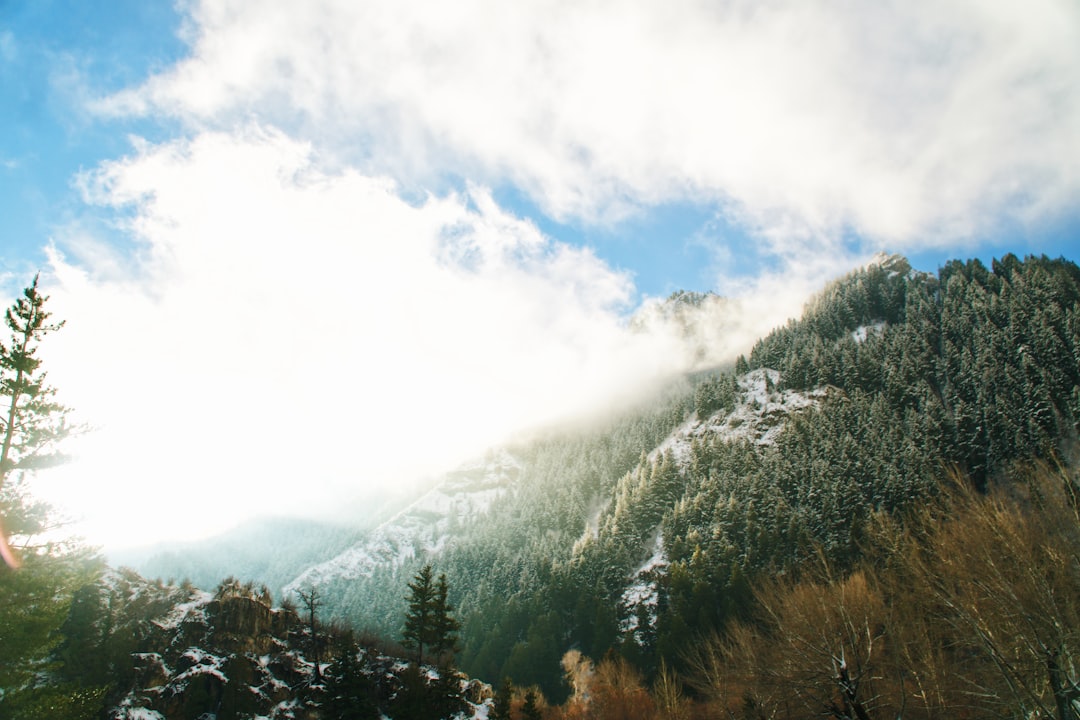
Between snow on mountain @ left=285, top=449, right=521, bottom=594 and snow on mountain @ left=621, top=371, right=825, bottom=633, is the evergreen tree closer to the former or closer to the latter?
snow on mountain @ left=621, top=371, right=825, bottom=633

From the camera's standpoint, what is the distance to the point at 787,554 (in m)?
60.8

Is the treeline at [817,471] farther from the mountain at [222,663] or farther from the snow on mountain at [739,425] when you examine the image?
the mountain at [222,663]

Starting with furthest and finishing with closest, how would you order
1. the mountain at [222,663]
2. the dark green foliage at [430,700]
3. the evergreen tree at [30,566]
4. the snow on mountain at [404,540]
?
the snow on mountain at [404,540] < the mountain at [222,663] < the dark green foliage at [430,700] < the evergreen tree at [30,566]

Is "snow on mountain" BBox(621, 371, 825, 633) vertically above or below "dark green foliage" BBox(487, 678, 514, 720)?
above

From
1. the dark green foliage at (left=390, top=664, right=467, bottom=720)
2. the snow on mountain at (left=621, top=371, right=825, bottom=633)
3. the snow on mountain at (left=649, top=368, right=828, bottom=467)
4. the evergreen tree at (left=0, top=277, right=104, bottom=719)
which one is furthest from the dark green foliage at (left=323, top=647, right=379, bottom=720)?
the snow on mountain at (left=649, top=368, right=828, bottom=467)

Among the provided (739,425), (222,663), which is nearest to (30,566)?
(222,663)

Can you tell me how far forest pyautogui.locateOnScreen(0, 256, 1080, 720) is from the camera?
15906 millimetres

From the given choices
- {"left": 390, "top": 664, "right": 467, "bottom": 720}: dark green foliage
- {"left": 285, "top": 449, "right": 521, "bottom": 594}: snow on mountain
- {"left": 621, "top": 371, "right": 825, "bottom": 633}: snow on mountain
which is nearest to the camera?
{"left": 390, "top": 664, "right": 467, "bottom": 720}: dark green foliage

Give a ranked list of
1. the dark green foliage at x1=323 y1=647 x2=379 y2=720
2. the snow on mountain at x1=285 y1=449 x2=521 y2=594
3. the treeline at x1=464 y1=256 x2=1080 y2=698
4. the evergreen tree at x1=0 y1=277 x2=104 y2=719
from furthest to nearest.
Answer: the snow on mountain at x1=285 y1=449 x2=521 y2=594, the treeline at x1=464 y1=256 x2=1080 y2=698, the dark green foliage at x1=323 y1=647 x2=379 y2=720, the evergreen tree at x1=0 y1=277 x2=104 y2=719

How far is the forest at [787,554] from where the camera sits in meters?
15.9

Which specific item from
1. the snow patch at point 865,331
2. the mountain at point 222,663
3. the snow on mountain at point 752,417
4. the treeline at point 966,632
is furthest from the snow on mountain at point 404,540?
the treeline at point 966,632

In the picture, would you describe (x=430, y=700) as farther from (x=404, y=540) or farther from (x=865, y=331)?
(x=404, y=540)

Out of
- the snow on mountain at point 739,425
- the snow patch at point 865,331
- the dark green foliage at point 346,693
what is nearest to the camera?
the dark green foliage at point 346,693

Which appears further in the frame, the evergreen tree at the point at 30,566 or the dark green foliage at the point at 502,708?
the dark green foliage at the point at 502,708
